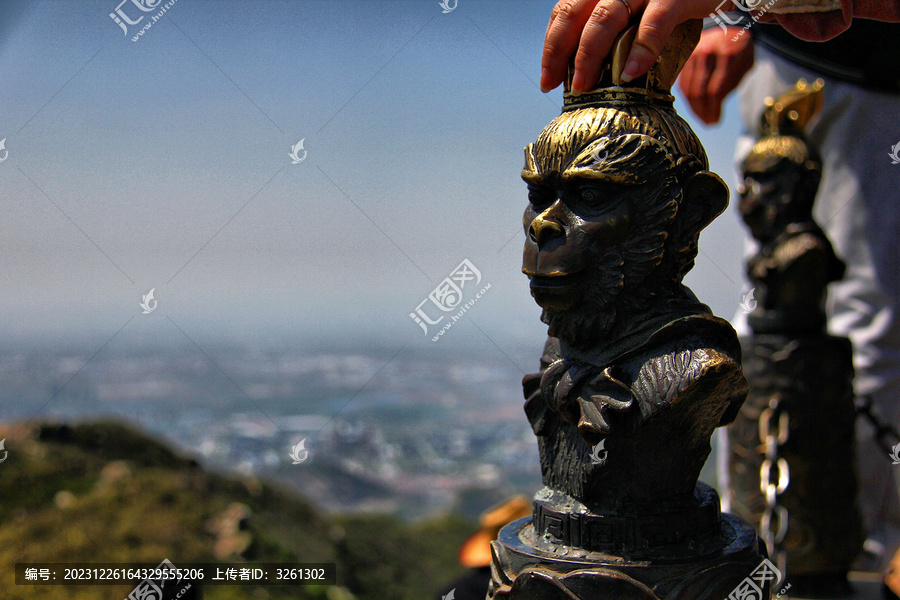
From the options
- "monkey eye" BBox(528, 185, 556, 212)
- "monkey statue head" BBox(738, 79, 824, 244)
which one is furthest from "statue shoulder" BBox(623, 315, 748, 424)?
"monkey statue head" BBox(738, 79, 824, 244)

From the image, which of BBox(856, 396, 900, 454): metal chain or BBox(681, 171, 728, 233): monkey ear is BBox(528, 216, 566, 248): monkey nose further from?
BBox(856, 396, 900, 454): metal chain

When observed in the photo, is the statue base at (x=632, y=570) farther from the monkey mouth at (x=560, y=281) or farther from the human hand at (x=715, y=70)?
the human hand at (x=715, y=70)

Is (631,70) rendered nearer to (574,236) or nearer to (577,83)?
(577,83)

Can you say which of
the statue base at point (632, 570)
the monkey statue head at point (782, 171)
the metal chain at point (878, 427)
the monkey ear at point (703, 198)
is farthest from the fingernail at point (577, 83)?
the metal chain at point (878, 427)

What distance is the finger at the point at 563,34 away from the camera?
197 centimetres

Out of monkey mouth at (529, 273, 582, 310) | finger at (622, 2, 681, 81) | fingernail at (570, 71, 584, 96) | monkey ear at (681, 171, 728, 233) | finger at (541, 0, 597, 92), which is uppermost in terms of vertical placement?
finger at (541, 0, 597, 92)

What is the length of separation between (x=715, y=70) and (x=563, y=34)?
175 centimetres

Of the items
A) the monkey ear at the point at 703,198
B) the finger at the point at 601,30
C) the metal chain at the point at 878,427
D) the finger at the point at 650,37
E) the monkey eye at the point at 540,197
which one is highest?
the finger at the point at 601,30

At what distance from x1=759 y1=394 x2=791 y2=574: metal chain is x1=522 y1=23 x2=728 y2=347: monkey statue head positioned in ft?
3.45

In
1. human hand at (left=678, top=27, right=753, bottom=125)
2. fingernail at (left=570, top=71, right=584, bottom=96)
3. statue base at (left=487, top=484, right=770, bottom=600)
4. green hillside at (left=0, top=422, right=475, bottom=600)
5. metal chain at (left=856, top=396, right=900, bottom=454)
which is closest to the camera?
statue base at (left=487, top=484, right=770, bottom=600)

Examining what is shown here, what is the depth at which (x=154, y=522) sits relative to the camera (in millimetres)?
5227

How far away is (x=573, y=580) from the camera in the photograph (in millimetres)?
1756

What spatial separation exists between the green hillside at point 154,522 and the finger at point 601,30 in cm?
434

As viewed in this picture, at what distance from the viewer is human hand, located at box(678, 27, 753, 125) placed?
3.39 m
